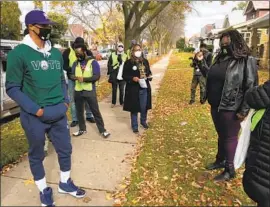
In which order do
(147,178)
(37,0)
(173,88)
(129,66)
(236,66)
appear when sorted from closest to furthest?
(236,66) < (147,178) < (129,66) < (37,0) < (173,88)

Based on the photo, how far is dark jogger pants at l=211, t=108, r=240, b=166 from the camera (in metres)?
3.86

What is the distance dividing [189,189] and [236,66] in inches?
66.7

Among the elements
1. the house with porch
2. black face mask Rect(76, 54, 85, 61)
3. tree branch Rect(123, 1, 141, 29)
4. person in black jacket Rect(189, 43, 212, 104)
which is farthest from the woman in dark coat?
tree branch Rect(123, 1, 141, 29)

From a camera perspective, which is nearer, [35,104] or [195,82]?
[35,104]

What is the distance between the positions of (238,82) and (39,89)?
2379 mm

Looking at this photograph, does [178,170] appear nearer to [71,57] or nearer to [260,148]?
[260,148]

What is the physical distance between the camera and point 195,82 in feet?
29.4

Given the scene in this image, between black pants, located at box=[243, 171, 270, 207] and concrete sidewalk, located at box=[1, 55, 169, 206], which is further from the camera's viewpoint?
concrete sidewalk, located at box=[1, 55, 169, 206]

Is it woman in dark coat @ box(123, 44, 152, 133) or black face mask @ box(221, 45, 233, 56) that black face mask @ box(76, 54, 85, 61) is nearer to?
woman in dark coat @ box(123, 44, 152, 133)

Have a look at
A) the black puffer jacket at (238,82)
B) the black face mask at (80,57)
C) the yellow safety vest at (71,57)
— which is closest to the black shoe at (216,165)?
the black puffer jacket at (238,82)

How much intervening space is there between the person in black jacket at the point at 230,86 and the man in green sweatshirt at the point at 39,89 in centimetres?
198

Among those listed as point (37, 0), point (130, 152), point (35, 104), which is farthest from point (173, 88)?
point (35, 104)

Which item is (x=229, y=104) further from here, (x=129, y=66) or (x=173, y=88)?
(x=173, y=88)

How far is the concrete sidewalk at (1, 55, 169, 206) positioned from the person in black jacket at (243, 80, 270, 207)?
1693mm
